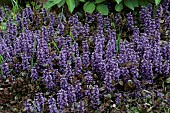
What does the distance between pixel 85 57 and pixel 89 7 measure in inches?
33.8

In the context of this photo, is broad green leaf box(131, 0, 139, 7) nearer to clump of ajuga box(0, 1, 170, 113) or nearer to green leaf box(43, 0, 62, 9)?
clump of ajuga box(0, 1, 170, 113)

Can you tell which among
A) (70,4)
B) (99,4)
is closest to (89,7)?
(99,4)

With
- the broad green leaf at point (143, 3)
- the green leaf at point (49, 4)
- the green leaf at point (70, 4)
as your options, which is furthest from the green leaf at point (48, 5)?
the broad green leaf at point (143, 3)

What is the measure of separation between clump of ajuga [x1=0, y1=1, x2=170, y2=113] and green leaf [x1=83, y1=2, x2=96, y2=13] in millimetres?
109

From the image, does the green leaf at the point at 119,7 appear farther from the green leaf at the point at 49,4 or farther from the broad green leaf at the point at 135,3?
the green leaf at the point at 49,4

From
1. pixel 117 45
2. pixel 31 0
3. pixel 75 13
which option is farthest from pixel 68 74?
pixel 31 0

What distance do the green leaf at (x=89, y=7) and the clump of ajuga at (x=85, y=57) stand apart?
0.36 ft

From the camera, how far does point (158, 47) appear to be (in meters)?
4.22

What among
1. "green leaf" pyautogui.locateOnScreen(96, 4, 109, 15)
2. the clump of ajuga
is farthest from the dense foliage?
the clump of ajuga

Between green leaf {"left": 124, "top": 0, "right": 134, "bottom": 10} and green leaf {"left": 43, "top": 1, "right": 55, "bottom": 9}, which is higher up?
green leaf {"left": 43, "top": 1, "right": 55, "bottom": 9}

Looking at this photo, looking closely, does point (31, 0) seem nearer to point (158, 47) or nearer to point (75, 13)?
point (75, 13)

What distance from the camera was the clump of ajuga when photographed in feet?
12.9

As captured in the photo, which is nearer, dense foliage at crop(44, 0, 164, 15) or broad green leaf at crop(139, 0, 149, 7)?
dense foliage at crop(44, 0, 164, 15)

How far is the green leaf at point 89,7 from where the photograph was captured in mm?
4830
